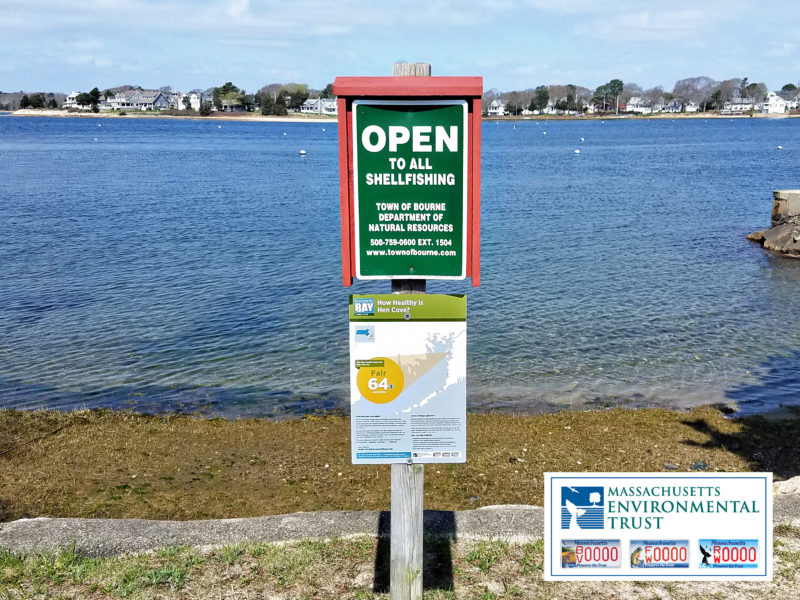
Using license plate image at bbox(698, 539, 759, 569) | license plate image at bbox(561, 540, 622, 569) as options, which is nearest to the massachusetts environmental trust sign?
license plate image at bbox(561, 540, 622, 569)

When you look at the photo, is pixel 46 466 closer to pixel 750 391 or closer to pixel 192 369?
pixel 192 369

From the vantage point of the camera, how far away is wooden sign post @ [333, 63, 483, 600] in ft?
13.5

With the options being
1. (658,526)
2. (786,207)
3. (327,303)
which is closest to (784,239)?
(786,207)

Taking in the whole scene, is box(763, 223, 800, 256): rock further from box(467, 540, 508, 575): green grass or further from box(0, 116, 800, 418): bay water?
box(467, 540, 508, 575): green grass

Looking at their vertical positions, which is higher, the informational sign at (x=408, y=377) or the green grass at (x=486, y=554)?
the informational sign at (x=408, y=377)

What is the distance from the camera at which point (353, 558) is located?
18.7 ft

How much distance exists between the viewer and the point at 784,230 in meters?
30.1

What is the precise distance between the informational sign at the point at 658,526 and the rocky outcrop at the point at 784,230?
2761cm

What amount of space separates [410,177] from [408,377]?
45.9 inches

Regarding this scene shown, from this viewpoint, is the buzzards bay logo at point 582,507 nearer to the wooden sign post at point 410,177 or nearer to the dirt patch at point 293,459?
Answer: the wooden sign post at point 410,177

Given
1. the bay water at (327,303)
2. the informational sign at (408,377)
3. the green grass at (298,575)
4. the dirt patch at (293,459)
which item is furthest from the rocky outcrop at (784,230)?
the informational sign at (408,377)

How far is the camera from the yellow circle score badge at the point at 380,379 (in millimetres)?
4344

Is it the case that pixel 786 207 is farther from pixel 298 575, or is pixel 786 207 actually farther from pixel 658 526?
pixel 298 575

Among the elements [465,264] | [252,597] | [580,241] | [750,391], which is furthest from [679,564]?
[580,241]
